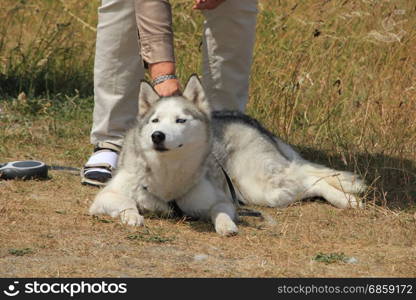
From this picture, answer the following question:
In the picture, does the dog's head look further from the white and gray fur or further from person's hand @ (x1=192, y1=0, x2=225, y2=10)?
person's hand @ (x1=192, y1=0, x2=225, y2=10)

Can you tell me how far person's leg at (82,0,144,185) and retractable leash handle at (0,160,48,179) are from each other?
262 mm

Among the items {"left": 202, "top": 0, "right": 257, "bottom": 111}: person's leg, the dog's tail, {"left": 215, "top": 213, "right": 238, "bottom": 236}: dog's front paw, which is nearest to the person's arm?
{"left": 215, "top": 213, "right": 238, "bottom": 236}: dog's front paw

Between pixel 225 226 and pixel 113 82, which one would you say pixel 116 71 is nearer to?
pixel 113 82

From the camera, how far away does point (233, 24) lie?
196 inches

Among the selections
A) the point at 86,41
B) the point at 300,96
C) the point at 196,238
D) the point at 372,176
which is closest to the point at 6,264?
the point at 196,238

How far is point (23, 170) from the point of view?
16.1ft

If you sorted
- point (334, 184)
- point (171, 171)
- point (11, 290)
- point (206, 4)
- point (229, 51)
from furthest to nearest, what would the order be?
point (229, 51) → point (334, 184) → point (206, 4) → point (171, 171) → point (11, 290)

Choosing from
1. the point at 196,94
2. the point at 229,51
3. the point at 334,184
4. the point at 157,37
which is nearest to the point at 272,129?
the point at 229,51

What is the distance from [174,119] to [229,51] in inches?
47.0

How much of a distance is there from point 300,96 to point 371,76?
0.56m

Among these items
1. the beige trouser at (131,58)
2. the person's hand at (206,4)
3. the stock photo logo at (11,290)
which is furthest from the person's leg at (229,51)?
the stock photo logo at (11,290)

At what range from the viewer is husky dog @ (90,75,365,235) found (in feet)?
13.3

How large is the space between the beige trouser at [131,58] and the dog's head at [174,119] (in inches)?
30.0

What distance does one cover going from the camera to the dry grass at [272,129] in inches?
141
